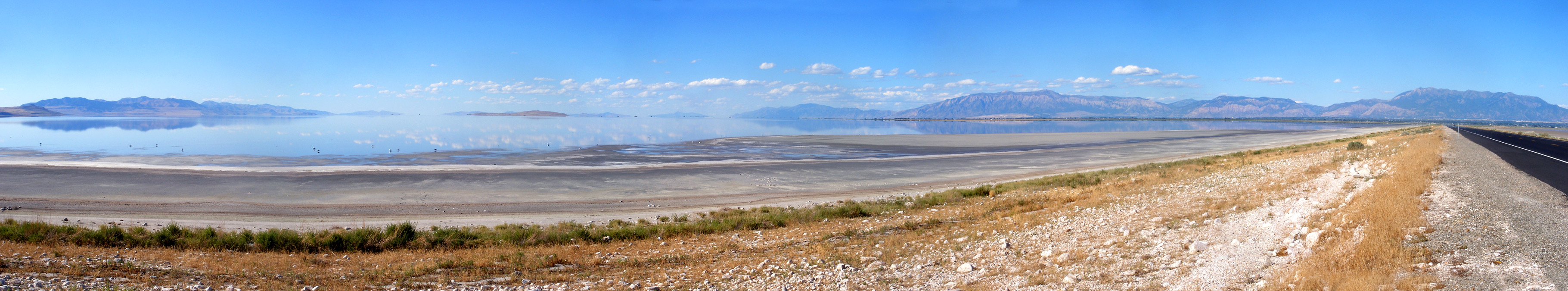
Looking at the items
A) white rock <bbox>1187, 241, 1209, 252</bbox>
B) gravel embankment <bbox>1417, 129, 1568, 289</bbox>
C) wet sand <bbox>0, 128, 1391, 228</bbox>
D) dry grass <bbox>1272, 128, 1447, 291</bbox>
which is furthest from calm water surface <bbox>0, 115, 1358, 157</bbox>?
gravel embankment <bbox>1417, 129, 1568, 289</bbox>

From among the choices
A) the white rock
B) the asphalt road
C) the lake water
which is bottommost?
the white rock

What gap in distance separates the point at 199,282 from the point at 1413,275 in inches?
552

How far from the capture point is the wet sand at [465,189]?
57.0 feet

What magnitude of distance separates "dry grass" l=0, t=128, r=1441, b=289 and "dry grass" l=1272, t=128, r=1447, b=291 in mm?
30

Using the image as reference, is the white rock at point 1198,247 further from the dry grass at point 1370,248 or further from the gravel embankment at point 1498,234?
the gravel embankment at point 1498,234

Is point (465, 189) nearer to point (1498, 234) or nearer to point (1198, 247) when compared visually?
point (1198, 247)

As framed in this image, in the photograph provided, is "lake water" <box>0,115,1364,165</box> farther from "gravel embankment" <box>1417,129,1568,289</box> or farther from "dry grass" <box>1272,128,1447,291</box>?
"dry grass" <box>1272,128,1447,291</box>

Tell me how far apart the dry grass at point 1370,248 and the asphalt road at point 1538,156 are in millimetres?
4885

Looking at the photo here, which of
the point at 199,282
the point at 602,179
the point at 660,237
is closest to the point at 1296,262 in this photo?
the point at 660,237

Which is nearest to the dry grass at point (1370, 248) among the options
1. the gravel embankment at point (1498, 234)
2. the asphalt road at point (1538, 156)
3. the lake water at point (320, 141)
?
the gravel embankment at point (1498, 234)

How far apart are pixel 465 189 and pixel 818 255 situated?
59.9 feet

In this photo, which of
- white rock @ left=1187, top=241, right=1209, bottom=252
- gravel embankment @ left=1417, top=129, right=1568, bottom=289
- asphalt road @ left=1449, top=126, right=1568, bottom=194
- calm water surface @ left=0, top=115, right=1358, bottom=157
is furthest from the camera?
calm water surface @ left=0, top=115, right=1358, bottom=157

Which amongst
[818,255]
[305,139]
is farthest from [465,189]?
[305,139]

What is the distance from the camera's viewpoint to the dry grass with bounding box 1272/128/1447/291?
20.0 ft
